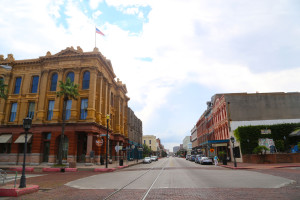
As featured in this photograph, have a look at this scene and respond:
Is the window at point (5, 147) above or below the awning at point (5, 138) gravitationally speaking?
below

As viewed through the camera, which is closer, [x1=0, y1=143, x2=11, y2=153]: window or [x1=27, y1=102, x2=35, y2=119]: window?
[x1=0, y1=143, x2=11, y2=153]: window

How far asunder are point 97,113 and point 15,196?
26458 mm

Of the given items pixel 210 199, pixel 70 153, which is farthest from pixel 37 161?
pixel 210 199

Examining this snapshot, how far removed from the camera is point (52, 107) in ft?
Result: 118

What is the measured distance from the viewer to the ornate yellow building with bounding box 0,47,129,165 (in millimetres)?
33281

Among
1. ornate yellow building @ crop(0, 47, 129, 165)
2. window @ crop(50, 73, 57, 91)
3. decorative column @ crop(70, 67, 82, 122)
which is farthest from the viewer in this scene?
window @ crop(50, 73, 57, 91)

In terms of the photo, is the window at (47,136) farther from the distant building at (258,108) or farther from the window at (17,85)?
the distant building at (258,108)

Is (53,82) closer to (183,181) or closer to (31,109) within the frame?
(31,109)

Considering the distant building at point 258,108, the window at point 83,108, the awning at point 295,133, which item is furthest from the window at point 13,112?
the awning at point 295,133

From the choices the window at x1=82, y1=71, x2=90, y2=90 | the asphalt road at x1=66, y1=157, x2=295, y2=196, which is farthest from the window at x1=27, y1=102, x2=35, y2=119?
the asphalt road at x1=66, y1=157, x2=295, y2=196

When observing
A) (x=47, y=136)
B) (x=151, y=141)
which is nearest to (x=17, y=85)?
(x=47, y=136)

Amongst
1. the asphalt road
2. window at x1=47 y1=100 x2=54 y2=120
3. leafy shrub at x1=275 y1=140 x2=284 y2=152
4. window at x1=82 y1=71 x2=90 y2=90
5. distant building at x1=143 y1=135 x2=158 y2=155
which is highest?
window at x1=82 y1=71 x2=90 y2=90

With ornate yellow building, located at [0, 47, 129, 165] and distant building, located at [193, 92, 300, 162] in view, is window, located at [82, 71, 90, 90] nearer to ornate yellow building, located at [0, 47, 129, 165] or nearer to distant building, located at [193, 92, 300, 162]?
ornate yellow building, located at [0, 47, 129, 165]

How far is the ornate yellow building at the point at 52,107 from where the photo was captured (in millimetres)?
33281
